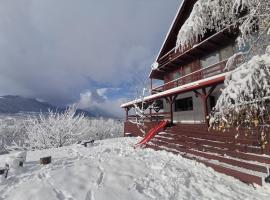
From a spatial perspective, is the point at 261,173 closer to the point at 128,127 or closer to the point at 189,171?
the point at 189,171

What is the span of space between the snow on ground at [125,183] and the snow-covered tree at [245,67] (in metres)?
2.86

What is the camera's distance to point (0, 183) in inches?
256

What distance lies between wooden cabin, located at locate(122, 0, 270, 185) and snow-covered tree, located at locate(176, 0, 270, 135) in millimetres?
832

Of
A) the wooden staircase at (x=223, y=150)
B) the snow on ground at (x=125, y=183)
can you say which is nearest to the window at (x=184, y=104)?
the wooden staircase at (x=223, y=150)

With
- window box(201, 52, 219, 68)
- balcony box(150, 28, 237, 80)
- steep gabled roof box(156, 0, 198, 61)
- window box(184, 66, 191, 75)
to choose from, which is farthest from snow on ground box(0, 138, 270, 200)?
steep gabled roof box(156, 0, 198, 61)

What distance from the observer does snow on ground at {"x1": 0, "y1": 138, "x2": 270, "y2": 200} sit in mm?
5469

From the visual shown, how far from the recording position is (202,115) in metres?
15.1

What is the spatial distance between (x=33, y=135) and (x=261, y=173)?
Answer: 2124 cm

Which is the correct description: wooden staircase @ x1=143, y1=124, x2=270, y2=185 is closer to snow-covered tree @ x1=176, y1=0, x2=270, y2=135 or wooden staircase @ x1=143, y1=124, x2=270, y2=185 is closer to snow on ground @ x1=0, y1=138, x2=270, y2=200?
snow on ground @ x1=0, y1=138, x2=270, y2=200

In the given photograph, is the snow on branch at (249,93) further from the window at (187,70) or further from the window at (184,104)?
the window at (187,70)

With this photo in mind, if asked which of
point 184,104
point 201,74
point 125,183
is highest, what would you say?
point 201,74

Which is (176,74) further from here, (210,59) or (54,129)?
(54,129)

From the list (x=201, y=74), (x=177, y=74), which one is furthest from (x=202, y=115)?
(x=177, y=74)

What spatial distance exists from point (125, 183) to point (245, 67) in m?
4.87
